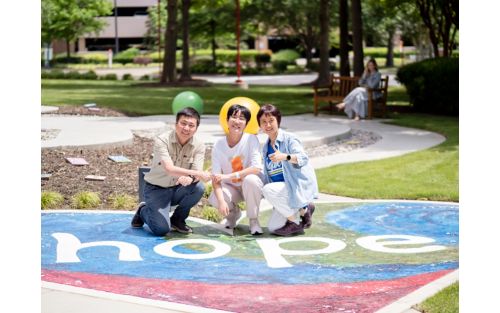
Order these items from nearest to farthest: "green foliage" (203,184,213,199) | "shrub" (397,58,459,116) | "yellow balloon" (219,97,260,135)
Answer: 1. "yellow balloon" (219,97,260,135)
2. "green foliage" (203,184,213,199)
3. "shrub" (397,58,459,116)

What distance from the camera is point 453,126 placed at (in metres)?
19.2

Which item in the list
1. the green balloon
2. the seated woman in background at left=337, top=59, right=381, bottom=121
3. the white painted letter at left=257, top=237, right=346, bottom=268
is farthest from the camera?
the seated woman in background at left=337, top=59, right=381, bottom=121

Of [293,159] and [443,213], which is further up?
[293,159]

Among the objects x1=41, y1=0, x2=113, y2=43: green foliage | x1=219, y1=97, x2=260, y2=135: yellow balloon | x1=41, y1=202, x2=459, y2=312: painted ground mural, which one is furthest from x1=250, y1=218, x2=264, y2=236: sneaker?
x1=41, y1=0, x2=113, y2=43: green foliage

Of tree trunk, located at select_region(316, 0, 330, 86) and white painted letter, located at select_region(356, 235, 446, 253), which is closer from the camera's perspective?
white painted letter, located at select_region(356, 235, 446, 253)

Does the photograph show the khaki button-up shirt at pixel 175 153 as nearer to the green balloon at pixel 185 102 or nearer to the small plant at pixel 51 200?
the small plant at pixel 51 200

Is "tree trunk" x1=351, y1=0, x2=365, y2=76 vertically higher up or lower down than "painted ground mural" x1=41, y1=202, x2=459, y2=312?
higher up

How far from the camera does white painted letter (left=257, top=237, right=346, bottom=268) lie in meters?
7.67

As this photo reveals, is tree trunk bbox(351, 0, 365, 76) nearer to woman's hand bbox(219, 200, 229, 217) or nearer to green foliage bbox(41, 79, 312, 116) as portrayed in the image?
green foliage bbox(41, 79, 312, 116)

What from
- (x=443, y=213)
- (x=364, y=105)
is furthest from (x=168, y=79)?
(x=443, y=213)

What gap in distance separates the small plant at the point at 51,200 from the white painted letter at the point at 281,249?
2.81 meters
